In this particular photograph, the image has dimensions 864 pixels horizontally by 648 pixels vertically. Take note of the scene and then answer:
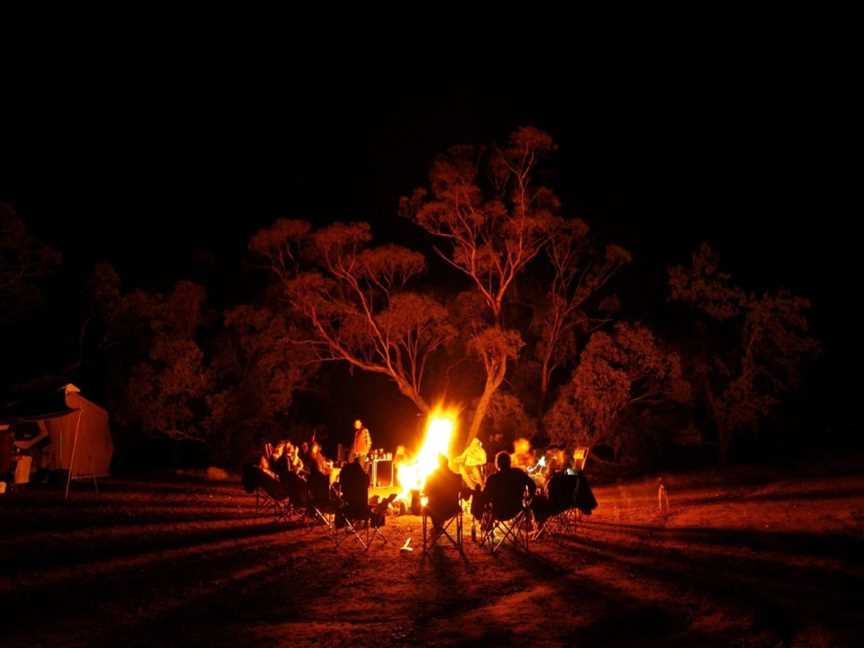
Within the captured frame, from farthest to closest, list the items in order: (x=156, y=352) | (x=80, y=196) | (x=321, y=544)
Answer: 1. (x=80, y=196)
2. (x=156, y=352)
3. (x=321, y=544)

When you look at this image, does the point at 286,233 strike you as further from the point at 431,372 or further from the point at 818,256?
the point at 818,256

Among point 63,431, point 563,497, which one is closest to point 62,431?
point 63,431

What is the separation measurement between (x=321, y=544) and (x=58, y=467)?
8.12 meters

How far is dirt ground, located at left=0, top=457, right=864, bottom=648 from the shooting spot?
4.73 metres

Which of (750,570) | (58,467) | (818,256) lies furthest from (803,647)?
(818,256)

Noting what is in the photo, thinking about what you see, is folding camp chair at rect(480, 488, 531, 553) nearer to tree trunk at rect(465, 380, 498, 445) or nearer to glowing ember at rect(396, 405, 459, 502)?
glowing ember at rect(396, 405, 459, 502)

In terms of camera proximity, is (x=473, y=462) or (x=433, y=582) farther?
(x=473, y=462)

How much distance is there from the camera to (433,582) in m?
6.14

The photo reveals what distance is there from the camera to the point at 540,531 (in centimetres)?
810

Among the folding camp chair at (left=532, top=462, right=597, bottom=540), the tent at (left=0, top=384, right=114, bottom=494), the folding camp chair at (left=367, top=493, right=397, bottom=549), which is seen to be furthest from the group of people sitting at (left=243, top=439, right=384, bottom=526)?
the tent at (left=0, top=384, right=114, bottom=494)

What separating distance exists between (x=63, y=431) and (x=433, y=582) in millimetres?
10360

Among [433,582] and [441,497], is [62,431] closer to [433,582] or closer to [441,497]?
[441,497]

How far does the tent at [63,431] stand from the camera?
1234 centimetres

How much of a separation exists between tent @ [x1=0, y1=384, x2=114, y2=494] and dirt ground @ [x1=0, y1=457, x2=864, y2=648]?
3.19 m
